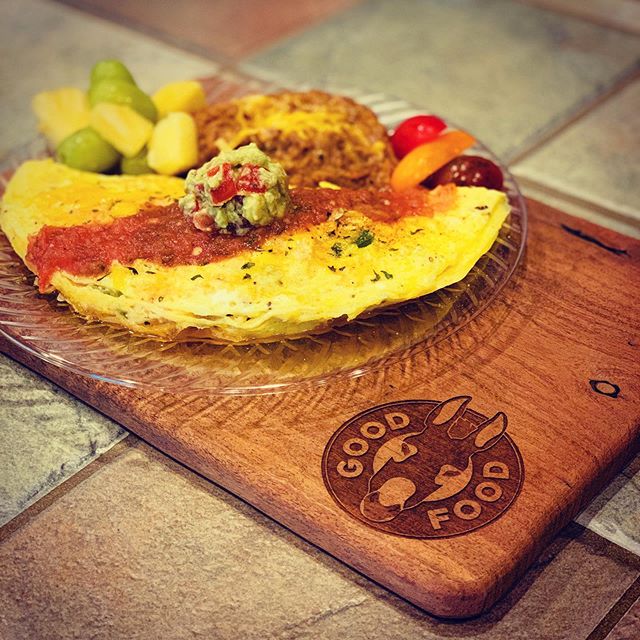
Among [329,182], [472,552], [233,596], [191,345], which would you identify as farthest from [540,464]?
[329,182]

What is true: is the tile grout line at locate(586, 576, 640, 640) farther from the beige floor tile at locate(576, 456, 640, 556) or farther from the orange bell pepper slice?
the orange bell pepper slice

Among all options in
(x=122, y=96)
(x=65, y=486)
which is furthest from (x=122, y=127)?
(x=65, y=486)

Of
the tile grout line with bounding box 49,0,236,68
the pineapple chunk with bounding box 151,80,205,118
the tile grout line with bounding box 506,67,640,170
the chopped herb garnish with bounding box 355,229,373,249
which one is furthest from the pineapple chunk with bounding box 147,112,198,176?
the tile grout line with bounding box 49,0,236,68

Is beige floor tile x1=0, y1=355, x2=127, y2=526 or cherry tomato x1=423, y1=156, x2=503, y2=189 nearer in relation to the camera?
beige floor tile x1=0, y1=355, x2=127, y2=526

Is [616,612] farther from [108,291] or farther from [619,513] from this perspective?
[108,291]

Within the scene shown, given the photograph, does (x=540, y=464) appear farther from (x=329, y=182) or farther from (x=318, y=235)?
(x=329, y=182)

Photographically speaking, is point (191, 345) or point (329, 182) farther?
point (329, 182)
